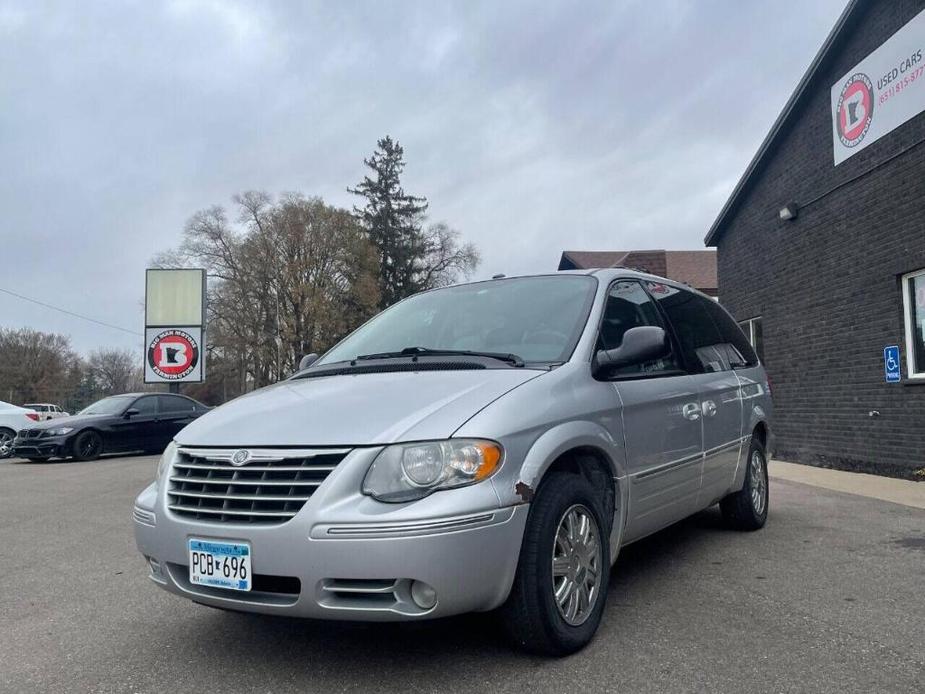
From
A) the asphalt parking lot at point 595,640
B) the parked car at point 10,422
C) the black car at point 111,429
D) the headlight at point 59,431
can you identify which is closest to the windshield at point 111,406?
the black car at point 111,429

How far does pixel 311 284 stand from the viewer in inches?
1859

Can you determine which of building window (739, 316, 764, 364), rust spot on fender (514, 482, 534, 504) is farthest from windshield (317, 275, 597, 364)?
building window (739, 316, 764, 364)

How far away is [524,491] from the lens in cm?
299

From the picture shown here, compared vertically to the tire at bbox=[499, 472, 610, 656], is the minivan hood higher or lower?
higher

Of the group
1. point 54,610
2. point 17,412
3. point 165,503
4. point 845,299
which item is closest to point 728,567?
point 165,503

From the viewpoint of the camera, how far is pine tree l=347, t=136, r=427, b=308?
55.5 m

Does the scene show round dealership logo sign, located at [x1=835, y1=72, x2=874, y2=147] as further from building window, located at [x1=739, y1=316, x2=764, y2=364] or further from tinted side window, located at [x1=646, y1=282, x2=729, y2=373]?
tinted side window, located at [x1=646, y1=282, x2=729, y2=373]

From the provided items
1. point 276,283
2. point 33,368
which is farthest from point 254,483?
point 33,368

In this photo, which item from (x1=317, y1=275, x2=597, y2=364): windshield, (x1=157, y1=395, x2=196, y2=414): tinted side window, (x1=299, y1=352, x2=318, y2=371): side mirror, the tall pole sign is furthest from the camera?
the tall pole sign

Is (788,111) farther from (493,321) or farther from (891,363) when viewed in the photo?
(493,321)

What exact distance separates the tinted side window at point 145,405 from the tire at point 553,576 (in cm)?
1404

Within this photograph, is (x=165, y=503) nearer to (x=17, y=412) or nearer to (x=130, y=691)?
(x=130, y=691)

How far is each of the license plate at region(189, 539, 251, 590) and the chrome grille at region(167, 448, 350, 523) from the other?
0.10 meters

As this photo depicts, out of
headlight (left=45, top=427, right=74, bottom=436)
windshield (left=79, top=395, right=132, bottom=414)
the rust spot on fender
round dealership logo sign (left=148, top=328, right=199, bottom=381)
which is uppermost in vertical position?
round dealership logo sign (left=148, top=328, right=199, bottom=381)
